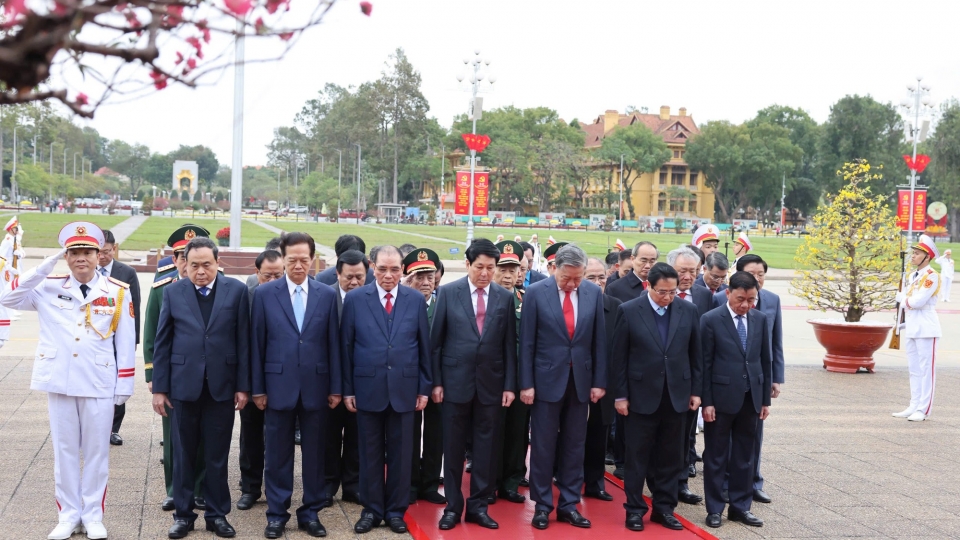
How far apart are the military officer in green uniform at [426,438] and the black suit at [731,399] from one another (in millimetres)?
1827

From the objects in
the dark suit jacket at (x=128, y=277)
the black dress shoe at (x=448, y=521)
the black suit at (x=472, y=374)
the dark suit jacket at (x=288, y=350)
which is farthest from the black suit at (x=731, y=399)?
the dark suit jacket at (x=128, y=277)

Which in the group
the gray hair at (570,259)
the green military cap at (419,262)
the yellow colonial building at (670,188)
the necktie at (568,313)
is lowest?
the necktie at (568,313)

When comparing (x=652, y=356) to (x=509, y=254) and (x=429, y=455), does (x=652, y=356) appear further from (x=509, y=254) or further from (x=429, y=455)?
(x=429, y=455)

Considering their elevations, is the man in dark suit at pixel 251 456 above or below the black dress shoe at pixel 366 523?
above

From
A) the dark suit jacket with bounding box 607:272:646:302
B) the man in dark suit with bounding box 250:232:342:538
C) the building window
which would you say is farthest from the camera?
the building window

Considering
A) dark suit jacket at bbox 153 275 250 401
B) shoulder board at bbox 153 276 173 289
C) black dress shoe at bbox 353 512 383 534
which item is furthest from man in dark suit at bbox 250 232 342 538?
shoulder board at bbox 153 276 173 289

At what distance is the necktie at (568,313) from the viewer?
5.66 m

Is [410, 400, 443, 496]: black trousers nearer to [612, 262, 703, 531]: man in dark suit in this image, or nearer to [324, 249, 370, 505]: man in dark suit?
[324, 249, 370, 505]: man in dark suit

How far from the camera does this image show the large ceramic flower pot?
11.9m

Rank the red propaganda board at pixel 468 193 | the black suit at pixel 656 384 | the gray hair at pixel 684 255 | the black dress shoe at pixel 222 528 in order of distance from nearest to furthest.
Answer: the black dress shoe at pixel 222 528 < the black suit at pixel 656 384 < the gray hair at pixel 684 255 < the red propaganda board at pixel 468 193

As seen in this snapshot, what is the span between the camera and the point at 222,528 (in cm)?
515

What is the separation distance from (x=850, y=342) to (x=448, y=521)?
27.8 feet

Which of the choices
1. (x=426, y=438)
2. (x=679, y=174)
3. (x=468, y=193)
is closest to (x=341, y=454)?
(x=426, y=438)

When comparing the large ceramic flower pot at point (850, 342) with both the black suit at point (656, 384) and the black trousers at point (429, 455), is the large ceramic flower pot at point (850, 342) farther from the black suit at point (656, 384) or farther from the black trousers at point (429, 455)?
the black trousers at point (429, 455)
